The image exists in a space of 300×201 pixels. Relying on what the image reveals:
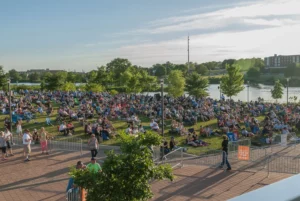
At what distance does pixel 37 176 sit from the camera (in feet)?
41.2

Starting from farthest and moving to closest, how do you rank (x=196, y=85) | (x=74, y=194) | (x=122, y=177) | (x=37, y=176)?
(x=196, y=85), (x=37, y=176), (x=74, y=194), (x=122, y=177)

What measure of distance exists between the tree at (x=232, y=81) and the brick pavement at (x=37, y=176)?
32251 mm

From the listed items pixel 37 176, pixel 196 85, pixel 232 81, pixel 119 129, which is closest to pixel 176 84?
pixel 196 85

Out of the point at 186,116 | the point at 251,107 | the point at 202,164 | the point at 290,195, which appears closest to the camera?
the point at 290,195

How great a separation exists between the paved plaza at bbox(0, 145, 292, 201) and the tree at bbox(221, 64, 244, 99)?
33698 millimetres

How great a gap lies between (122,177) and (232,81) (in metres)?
41.3

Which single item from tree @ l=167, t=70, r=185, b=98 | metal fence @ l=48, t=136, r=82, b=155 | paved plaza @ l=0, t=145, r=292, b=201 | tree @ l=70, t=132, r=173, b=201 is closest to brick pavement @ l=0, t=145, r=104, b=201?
paved plaza @ l=0, t=145, r=292, b=201

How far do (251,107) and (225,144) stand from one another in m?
19.5

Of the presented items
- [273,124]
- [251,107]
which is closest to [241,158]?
[273,124]

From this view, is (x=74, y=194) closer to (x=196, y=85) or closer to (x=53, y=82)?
(x=196, y=85)

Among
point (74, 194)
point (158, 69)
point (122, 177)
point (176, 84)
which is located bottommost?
point (74, 194)

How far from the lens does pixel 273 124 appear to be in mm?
22484

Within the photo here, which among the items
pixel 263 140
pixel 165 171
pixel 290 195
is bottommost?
pixel 263 140

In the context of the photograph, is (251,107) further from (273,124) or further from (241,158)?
(241,158)
